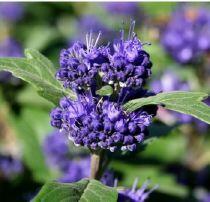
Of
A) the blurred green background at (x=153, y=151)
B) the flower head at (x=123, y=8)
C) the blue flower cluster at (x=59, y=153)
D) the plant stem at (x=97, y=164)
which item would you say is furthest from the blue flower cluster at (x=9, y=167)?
the flower head at (x=123, y=8)

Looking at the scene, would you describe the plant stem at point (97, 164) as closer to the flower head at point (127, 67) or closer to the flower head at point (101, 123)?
the flower head at point (101, 123)

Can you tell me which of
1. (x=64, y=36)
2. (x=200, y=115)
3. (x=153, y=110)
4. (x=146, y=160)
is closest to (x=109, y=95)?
(x=153, y=110)

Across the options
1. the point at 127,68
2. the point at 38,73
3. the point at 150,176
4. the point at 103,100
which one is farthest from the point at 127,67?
the point at 150,176

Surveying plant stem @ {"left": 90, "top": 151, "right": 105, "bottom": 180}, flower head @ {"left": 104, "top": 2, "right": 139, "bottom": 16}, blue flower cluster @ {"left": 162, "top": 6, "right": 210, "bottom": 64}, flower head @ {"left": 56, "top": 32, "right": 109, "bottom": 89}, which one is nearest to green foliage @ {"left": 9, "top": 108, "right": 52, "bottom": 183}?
blue flower cluster @ {"left": 162, "top": 6, "right": 210, "bottom": 64}

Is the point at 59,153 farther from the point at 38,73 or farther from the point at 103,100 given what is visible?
the point at 103,100

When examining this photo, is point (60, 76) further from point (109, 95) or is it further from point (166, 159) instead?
point (166, 159)

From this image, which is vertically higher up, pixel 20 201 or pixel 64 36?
pixel 64 36
